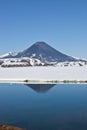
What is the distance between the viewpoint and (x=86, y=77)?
3347 centimetres

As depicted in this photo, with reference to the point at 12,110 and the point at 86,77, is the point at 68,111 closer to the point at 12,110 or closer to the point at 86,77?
the point at 12,110

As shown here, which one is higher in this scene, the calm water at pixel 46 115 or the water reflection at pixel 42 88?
the water reflection at pixel 42 88

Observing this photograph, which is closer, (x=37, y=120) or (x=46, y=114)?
(x=37, y=120)

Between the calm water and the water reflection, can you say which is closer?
the calm water

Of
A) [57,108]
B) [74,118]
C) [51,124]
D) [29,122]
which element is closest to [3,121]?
[29,122]

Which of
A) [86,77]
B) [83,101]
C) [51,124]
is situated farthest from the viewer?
[86,77]

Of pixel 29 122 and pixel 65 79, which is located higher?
pixel 65 79

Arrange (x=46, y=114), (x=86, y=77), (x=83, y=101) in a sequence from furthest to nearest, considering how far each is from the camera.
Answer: (x=86, y=77) → (x=83, y=101) → (x=46, y=114)

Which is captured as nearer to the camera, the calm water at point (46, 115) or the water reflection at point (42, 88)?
the calm water at point (46, 115)

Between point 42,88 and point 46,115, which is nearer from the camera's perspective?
point 46,115

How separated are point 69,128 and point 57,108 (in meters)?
4.62

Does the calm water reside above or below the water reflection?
below

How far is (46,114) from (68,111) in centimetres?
117

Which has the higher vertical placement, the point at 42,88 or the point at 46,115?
the point at 42,88
